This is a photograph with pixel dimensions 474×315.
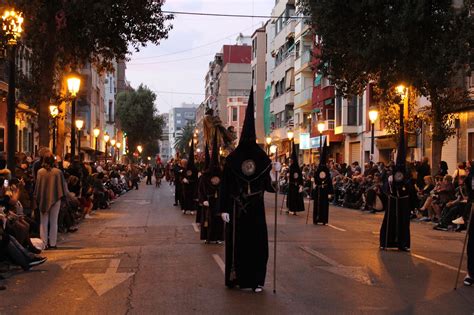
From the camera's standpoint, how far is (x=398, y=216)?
13234mm

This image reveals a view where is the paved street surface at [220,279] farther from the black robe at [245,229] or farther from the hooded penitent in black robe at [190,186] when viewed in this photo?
the hooded penitent in black robe at [190,186]

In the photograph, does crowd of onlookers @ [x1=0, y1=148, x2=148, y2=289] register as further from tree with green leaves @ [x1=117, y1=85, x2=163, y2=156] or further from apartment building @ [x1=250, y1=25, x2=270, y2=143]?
tree with green leaves @ [x1=117, y1=85, x2=163, y2=156]

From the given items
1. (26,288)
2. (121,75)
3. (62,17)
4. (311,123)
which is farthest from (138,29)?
(121,75)

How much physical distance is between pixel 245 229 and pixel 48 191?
5775 mm

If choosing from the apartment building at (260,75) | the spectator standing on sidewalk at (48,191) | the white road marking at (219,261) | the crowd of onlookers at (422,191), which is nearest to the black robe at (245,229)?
the white road marking at (219,261)

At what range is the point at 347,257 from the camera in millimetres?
12102

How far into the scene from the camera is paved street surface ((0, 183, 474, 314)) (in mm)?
8008

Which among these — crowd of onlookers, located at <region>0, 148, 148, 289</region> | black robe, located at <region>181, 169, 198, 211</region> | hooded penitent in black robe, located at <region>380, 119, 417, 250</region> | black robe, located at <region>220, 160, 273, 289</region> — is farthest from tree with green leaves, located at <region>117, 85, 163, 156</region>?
black robe, located at <region>220, 160, 273, 289</region>

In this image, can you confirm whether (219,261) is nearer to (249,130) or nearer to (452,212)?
(249,130)

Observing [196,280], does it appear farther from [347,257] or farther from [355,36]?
[355,36]

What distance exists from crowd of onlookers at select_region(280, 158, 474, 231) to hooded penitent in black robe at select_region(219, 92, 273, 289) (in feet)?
19.7

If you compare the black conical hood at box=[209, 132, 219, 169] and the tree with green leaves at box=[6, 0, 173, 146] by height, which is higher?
the tree with green leaves at box=[6, 0, 173, 146]

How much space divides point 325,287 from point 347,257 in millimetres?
3014

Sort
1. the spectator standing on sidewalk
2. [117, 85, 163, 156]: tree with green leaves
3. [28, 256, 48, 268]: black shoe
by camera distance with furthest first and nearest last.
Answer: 1. [117, 85, 163, 156]: tree with green leaves
2. the spectator standing on sidewalk
3. [28, 256, 48, 268]: black shoe
